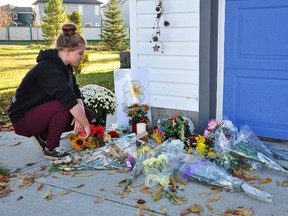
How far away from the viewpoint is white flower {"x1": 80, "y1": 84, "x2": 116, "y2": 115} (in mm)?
4711

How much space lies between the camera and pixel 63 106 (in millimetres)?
3770

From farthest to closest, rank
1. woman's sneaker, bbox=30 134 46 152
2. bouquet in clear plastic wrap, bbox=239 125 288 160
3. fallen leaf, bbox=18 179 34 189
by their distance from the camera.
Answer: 1. woman's sneaker, bbox=30 134 46 152
2. bouquet in clear plastic wrap, bbox=239 125 288 160
3. fallen leaf, bbox=18 179 34 189

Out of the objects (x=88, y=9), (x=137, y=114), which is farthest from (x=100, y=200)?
(x=88, y=9)

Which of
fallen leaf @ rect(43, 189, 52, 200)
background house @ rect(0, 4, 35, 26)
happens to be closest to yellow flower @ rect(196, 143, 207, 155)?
fallen leaf @ rect(43, 189, 52, 200)

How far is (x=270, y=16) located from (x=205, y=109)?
1.29 metres

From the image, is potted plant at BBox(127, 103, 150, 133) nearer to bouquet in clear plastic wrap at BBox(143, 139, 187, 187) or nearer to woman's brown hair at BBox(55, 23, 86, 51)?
bouquet in clear plastic wrap at BBox(143, 139, 187, 187)

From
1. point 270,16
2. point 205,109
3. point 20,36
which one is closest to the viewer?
point 270,16

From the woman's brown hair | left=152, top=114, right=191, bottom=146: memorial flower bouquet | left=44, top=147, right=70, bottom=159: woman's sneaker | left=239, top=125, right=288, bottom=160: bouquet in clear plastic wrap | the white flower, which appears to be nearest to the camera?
the woman's brown hair

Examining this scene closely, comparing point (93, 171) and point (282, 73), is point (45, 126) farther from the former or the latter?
point (282, 73)

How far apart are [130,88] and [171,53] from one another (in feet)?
2.30

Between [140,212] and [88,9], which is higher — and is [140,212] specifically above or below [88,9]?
below

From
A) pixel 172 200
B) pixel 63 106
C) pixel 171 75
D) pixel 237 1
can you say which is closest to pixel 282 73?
pixel 237 1

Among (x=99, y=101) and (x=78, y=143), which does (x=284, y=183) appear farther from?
(x=99, y=101)

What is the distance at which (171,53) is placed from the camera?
4.76 m
